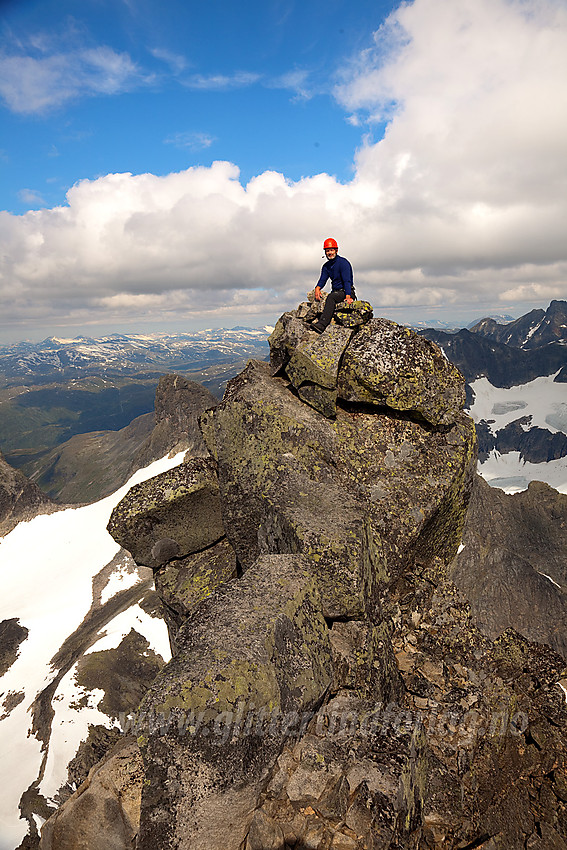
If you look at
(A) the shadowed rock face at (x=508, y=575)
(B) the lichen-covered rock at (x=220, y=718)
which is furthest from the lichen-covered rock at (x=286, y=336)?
(A) the shadowed rock face at (x=508, y=575)

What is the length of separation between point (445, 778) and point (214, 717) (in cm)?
775

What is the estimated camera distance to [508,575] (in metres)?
103

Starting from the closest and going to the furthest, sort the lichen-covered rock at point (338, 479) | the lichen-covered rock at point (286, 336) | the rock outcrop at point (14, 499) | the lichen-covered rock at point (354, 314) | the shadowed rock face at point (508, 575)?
1. the lichen-covered rock at point (338, 479)
2. the lichen-covered rock at point (354, 314)
3. the lichen-covered rock at point (286, 336)
4. the shadowed rock face at point (508, 575)
5. the rock outcrop at point (14, 499)

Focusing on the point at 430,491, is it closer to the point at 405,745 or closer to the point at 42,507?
the point at 405,745

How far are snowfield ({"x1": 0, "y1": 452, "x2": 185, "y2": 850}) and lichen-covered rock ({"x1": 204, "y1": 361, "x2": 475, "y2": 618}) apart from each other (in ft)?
145

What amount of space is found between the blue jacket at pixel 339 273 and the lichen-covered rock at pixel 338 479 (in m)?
5.32

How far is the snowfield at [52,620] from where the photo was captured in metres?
46.2

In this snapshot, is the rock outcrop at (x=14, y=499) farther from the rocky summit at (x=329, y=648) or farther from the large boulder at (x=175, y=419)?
the rocky summit at (x=329, y=648)

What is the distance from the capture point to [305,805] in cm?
768

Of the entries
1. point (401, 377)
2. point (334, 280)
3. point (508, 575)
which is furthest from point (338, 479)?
point (508, 575)

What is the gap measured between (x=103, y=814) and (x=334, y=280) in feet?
61.6

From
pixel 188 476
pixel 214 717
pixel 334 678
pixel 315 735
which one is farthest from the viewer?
pixel 188 476

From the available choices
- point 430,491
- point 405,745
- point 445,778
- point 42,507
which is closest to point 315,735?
point 405,745

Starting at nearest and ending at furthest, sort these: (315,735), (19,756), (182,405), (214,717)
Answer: (214,717), (315,735), (19,756), (182,405)
